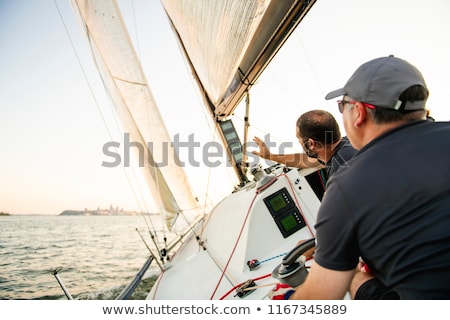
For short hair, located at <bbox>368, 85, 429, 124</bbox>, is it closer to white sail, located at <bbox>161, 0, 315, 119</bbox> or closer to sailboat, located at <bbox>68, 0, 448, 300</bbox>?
sailboat, located at <bbox>68, 0, 448, 300</bbox>

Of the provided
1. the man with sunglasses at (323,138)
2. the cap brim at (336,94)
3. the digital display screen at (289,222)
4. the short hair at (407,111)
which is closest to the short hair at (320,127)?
the man with sunglasses at (323,138)

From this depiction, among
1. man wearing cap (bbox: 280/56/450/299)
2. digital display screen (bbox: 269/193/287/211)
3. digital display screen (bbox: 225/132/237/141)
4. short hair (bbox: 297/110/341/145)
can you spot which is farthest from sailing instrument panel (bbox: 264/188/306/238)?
digital display screen (bbox: 225/132/237/141)

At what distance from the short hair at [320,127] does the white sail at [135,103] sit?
11.8ft

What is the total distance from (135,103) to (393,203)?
4.69 metres

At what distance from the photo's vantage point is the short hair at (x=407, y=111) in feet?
2.40

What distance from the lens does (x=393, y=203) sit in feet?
2.01

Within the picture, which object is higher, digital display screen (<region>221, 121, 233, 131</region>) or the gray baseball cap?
digital display screen (<region>221, 121, 233, 131</region>)

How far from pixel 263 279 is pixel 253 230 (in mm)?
522

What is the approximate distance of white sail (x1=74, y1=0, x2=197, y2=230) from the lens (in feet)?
13.3

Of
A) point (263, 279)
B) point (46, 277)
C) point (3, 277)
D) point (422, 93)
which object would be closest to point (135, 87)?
point (263, 279)

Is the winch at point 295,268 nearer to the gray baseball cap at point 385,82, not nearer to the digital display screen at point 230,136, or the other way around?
the gray baseball cap at point 385,82

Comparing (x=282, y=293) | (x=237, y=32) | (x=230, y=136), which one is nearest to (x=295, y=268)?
(x=282, y=293)

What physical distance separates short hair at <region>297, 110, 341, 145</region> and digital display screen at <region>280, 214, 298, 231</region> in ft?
2.79

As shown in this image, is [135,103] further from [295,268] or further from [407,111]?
[407,111]
